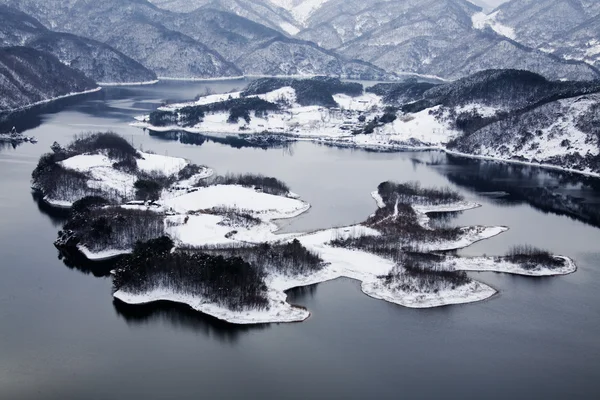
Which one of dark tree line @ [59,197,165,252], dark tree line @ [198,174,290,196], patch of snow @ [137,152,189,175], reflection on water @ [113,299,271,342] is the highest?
patch of snow @ [137,152,189,175]

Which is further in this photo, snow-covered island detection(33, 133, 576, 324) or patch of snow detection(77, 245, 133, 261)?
patch of snow detection(77, 245, 133, 261)

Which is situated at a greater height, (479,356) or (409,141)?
(409,141)

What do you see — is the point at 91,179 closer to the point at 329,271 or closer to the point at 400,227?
the point at 329,271

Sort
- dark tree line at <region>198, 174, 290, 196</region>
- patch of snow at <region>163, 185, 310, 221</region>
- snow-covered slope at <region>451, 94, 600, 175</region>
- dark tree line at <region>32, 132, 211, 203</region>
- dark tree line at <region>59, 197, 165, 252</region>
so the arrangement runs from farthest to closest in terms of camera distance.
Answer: snow-covered slope at <region>451, 94, 600, 175</region>, dark tree line at <region>198, 174, 290, 196</region>, dark tree line at <region>32, 132, 211, 203</region>, patch of snow at <region>163, 185, 310, 221</region>, dark tree line at <region>59, 197, 165, 252</region>

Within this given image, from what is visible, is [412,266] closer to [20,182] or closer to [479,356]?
[479,356]

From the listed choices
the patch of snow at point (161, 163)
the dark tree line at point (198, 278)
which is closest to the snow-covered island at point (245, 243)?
the dark tree line at point (198, 278)

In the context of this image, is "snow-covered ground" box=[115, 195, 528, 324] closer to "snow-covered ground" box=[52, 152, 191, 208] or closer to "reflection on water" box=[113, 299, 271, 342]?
"reflection on water" box=[113, 299, 271, 342]

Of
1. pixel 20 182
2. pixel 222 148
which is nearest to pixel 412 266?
pixel 20 182

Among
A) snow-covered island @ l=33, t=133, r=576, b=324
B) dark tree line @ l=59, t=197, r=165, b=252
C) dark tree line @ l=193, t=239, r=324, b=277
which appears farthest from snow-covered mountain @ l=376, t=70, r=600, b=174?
dark tree line @ l=59, t=197, r=165, b=252

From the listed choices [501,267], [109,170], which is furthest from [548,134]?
[109,170]
